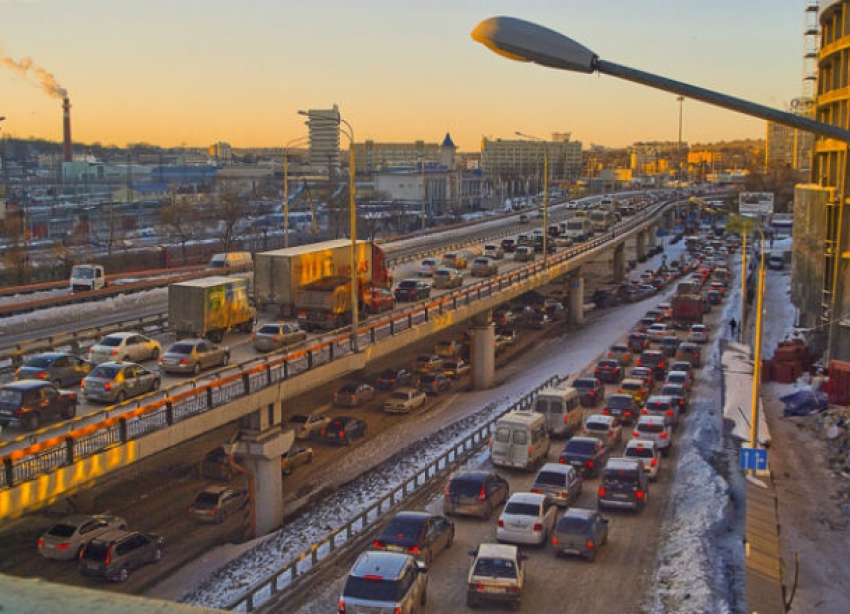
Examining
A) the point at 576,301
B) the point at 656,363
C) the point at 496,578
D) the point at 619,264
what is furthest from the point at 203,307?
the point at 619,264

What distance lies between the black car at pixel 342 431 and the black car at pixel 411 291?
29.6ft

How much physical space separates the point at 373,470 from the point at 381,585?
15.6 metres

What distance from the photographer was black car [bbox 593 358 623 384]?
3919 cm

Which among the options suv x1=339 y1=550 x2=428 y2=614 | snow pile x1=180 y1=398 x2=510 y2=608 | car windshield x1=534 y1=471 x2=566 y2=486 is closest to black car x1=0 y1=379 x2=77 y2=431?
Answer: snow pile x1=180 y1=398 x2=510 y2=608

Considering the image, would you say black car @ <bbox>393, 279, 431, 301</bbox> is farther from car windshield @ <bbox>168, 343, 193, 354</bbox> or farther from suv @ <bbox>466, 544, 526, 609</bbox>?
suv @ <bbox>466, 544, 526, 609</bbox>

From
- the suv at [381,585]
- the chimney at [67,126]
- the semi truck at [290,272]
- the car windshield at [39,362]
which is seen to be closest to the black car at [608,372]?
the semi truck at [290,272]

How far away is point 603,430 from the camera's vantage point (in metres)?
27.8

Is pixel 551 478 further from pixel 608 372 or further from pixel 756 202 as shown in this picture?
pixel 756 202

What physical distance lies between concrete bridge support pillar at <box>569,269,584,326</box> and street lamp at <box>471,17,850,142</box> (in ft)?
183

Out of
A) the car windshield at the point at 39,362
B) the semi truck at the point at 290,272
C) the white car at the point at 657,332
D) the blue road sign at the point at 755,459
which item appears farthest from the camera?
the white car at the point at 657,332

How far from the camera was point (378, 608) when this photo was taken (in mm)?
15086

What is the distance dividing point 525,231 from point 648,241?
30.2 metres

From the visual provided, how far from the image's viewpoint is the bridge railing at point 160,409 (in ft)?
57.7

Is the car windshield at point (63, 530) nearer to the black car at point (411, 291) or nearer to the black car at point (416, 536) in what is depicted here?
the black car at point (416, 536)
